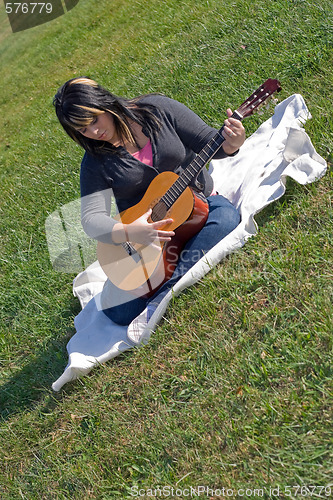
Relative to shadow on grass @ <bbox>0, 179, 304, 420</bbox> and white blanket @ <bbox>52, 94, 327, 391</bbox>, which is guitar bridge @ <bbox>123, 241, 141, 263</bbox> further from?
shadow on grass @ <bbox>0, 179, 304, 420</bbox>

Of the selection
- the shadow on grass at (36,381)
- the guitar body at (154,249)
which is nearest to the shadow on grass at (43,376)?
the shadow on grass at (36,381)

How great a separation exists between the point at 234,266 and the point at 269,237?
285 millimetres

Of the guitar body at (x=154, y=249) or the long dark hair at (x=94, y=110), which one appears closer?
the long dark hair at (x=94, y=110)

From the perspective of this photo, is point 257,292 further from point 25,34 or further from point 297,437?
point 25,34

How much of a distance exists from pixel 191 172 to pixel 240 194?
26.5 inches

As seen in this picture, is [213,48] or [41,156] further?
[41,156]

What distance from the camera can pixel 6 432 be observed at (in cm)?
348

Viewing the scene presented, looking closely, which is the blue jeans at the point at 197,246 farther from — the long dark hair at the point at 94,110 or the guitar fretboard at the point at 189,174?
the long dark hair at the point at 94,110

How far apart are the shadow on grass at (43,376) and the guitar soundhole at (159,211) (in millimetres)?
636

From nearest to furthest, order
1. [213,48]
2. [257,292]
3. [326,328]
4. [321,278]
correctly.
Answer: [326,328]
[321,278]
[257,292]
[213,48]

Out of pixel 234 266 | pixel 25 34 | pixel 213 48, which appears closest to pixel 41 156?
pixel 213 48

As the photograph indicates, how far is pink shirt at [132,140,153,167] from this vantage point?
3.44 meters

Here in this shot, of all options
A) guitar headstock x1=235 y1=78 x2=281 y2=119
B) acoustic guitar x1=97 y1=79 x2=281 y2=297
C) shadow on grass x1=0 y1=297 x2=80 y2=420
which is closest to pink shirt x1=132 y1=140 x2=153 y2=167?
acoustic guitar x1=97 y1=79 x2=281 y2=297

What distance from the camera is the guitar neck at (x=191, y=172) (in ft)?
10.8
